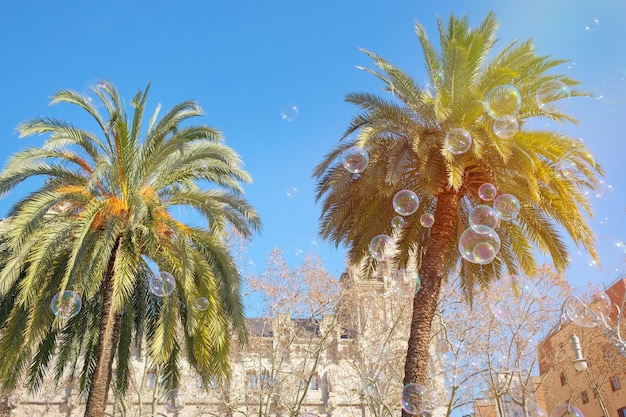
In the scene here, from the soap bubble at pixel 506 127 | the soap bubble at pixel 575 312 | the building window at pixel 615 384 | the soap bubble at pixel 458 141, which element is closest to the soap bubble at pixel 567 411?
the soap bubble at pixel 575 312

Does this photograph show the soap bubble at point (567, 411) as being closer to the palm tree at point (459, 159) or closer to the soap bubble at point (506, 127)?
the palm tree at point (459, 159)

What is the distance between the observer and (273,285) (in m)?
24.7

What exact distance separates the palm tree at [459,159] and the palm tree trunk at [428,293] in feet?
0.07

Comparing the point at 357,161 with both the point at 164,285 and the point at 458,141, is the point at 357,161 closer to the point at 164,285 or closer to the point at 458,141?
the point at 458,141

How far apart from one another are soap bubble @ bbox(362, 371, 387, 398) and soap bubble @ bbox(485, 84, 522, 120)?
11.7 m

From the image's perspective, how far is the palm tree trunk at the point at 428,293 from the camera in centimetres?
1112

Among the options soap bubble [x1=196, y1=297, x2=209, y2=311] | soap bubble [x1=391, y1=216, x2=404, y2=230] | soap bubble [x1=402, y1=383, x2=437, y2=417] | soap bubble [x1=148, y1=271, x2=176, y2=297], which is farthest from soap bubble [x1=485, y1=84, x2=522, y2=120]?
soap bubble [x1=148, y1=271, x2=176, y2=297]

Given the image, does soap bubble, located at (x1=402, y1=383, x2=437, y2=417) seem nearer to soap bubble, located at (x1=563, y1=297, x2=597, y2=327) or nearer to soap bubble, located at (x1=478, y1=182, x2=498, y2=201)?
soap bubble, located at (x1=478, y1=182, x2=498, y2=201)

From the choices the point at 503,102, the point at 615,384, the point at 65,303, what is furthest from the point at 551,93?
the point at 615,384

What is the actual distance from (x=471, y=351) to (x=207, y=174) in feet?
45.9

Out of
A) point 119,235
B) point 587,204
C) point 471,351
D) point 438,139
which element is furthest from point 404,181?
point 471,351

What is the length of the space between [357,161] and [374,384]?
1095 centimetres

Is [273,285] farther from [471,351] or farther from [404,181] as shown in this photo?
[404,181]

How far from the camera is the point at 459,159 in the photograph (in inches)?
460
